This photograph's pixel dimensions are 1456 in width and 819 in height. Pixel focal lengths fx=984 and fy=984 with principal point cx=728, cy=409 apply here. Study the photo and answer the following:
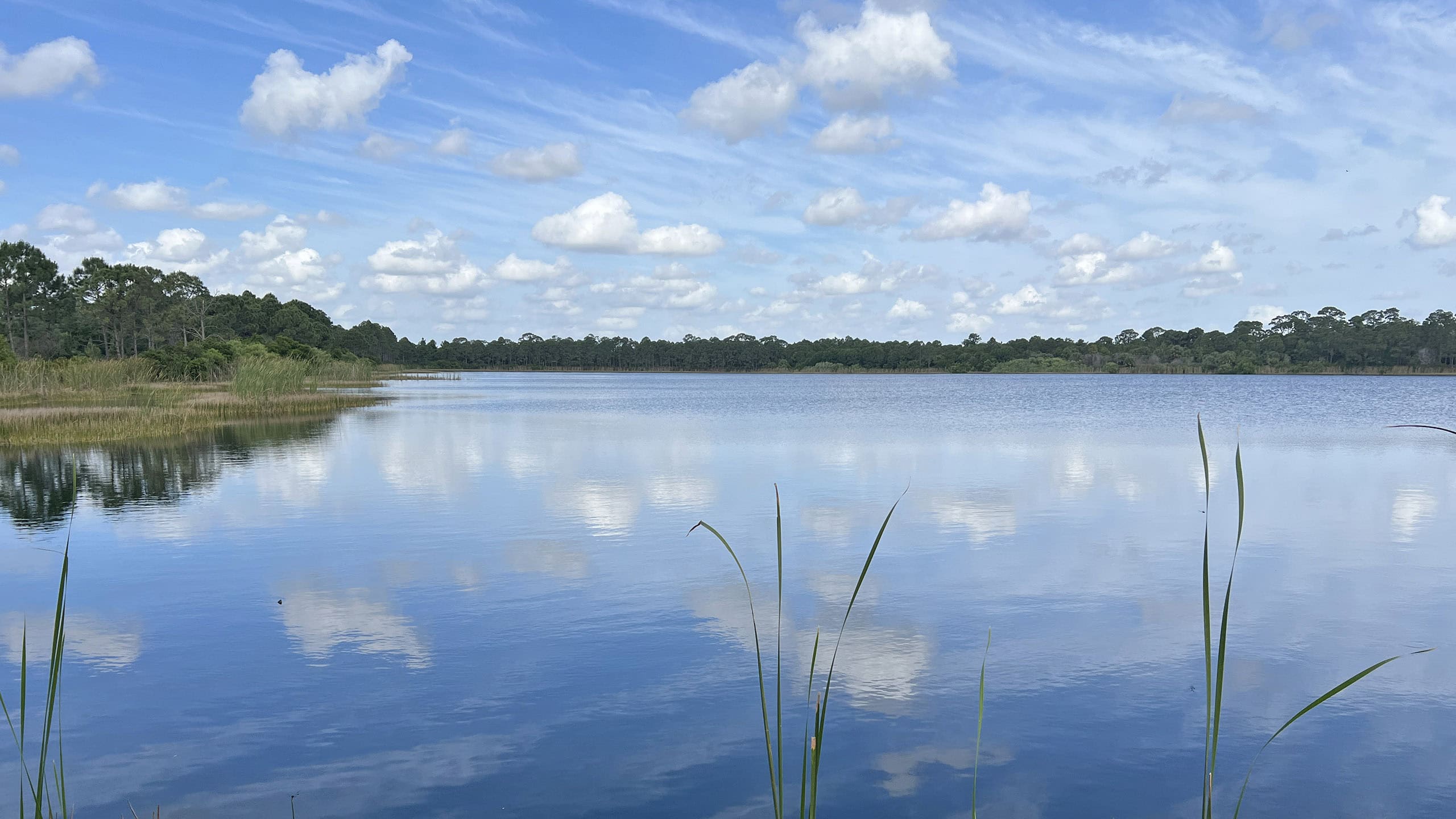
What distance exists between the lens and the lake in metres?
5.79

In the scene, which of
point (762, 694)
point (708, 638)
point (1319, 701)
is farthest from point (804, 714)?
point (1319, 701)

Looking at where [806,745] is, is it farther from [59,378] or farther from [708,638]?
[59,378]

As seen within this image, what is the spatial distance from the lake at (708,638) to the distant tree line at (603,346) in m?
→ 45.5

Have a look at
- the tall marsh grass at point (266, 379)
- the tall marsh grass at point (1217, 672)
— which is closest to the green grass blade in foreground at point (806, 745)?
the tall marsh grass at point (1217, 672)

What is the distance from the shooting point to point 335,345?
133 meters

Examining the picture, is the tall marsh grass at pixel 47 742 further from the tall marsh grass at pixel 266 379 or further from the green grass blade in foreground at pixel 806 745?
the tall marsh grass at pixel 266 379

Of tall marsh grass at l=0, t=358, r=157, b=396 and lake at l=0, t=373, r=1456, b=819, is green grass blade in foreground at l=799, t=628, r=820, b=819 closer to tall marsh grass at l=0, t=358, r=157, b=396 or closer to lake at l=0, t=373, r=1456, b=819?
lake at l=0, t=373, r=1456, b=819

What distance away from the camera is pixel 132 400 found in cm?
3575

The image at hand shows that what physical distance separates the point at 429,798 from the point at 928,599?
5.53m

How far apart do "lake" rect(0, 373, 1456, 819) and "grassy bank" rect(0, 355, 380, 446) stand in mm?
8062

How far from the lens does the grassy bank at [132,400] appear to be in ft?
91.2

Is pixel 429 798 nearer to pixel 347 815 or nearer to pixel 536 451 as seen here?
pixel 347 815

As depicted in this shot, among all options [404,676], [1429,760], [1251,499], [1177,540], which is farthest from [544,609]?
[1251,499]

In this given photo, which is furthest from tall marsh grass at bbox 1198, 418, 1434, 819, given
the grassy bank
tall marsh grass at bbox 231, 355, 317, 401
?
tall marsh grass at bbox 231, 355, 317, 401
